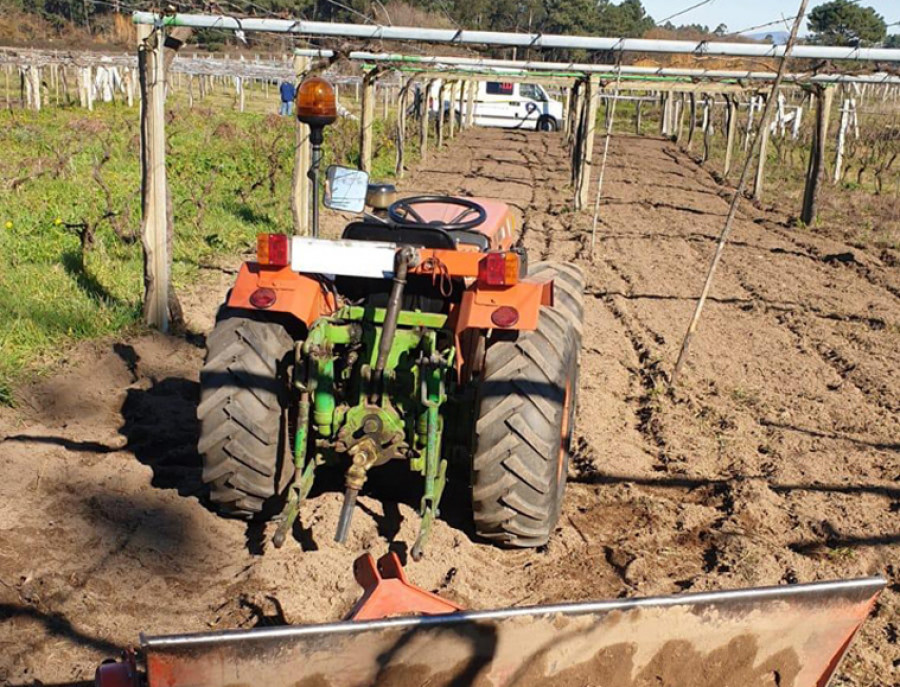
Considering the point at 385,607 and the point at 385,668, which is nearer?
the point at 385,668

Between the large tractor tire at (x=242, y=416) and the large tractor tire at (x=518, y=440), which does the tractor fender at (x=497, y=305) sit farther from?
the large tractor tire at (x=242, y=416)

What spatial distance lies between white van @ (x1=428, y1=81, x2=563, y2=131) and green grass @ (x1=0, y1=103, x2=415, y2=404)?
618 inches

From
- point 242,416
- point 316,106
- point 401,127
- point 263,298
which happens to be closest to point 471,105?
point 401,127

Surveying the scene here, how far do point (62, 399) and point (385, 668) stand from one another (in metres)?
3.99

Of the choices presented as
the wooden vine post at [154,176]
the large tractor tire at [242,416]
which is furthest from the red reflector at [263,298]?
the wooden vine post at [154,176]

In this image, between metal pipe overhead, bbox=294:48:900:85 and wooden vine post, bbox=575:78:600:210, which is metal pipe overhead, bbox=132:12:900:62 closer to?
metal pipe overhead, bbox=294:48:900:85

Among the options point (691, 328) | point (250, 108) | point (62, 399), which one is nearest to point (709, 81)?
point (691, 328)

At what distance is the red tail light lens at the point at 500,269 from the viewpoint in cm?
455

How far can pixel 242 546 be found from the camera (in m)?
4.80

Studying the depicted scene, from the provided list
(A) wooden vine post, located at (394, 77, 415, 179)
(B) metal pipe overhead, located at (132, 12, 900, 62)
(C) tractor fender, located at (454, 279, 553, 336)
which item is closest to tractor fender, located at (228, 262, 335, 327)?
(C) tractor fender, located at (454, 279, 553, 336)

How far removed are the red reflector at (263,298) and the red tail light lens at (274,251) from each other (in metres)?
0.14

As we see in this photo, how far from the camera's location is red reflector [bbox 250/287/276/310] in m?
4.77

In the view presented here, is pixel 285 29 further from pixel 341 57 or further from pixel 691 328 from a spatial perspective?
pixel 691 328

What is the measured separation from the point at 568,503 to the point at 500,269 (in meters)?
1.51
